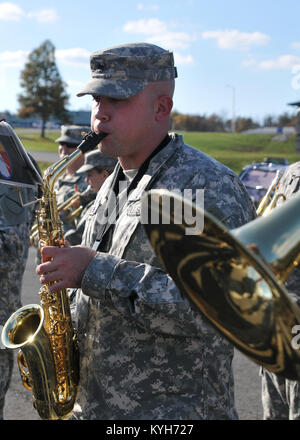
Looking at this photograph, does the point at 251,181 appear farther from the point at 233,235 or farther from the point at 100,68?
the point at 233,235

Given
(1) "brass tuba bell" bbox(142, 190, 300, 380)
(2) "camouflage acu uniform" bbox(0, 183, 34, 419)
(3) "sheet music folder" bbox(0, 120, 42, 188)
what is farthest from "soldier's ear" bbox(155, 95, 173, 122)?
(2) "camouflage acu uniform" bbox(0, 183, 34, 419)

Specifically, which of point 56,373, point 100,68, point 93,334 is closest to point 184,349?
point 93,334

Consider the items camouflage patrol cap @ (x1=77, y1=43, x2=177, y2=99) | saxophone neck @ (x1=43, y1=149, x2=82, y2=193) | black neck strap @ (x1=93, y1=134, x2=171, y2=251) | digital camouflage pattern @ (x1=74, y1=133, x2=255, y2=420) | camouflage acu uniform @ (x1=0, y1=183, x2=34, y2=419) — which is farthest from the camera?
camouflage acu uniform @ (x1=0, y1=183, x2=34, y2=419)

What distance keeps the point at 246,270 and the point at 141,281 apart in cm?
72

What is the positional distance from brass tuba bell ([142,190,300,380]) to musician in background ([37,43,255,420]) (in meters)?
0.56

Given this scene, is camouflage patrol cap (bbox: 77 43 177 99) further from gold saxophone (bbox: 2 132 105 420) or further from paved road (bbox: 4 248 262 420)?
paved road (bbox: 4 248 262 420)

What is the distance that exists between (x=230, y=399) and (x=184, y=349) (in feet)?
0.88

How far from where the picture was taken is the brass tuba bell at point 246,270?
103cm

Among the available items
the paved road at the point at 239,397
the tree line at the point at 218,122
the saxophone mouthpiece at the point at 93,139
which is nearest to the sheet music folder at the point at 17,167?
the saxophone mouthpiece at the point at 93,139

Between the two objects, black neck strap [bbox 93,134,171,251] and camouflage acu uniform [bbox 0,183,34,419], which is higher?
black neck strap [bbox 93,134,171,251]

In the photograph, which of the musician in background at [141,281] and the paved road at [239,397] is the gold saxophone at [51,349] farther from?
the paved road at [239,397]

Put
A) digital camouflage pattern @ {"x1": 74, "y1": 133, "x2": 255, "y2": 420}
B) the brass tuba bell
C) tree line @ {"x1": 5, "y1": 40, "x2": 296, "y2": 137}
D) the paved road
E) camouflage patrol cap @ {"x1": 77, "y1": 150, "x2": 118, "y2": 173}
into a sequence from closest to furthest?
the brass tuba bell, digital camouflage pattern @ {"x1": 74, "y1": 133, "x2": 255, "y2": 420}, the paved road, camouflage patrol cap @ {"x1": 77, "y1": 150, "x2": 118, "y2": 173}, tree line @ {"x1": 5, "y1": 40, "x2": 296, "y2": 137}

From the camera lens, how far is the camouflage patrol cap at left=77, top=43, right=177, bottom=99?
192 cm

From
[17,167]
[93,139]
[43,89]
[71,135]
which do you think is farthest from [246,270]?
[43,89]
